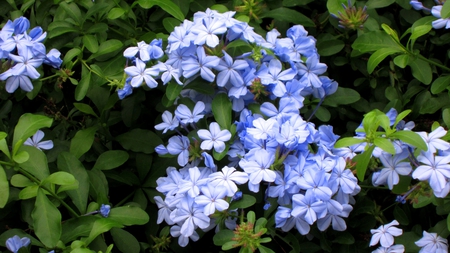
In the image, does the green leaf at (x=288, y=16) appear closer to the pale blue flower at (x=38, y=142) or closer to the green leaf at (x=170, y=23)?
the green leaf at (x=170, y=23)

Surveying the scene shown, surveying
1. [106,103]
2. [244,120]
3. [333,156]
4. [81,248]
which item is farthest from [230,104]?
[81,248]

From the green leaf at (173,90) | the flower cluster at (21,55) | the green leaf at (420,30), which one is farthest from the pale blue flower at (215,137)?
the green leaf at (420,30)

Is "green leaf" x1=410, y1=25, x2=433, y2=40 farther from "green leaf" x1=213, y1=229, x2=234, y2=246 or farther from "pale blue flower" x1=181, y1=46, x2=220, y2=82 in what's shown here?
"green leaf" x1=213, y1=229, x2=234, y2=246

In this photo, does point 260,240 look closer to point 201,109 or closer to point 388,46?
point 201,109

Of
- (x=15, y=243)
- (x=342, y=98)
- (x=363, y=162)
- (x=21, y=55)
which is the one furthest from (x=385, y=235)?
(x=21, y=55)

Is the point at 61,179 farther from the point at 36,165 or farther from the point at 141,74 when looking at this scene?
the point at 141,74
